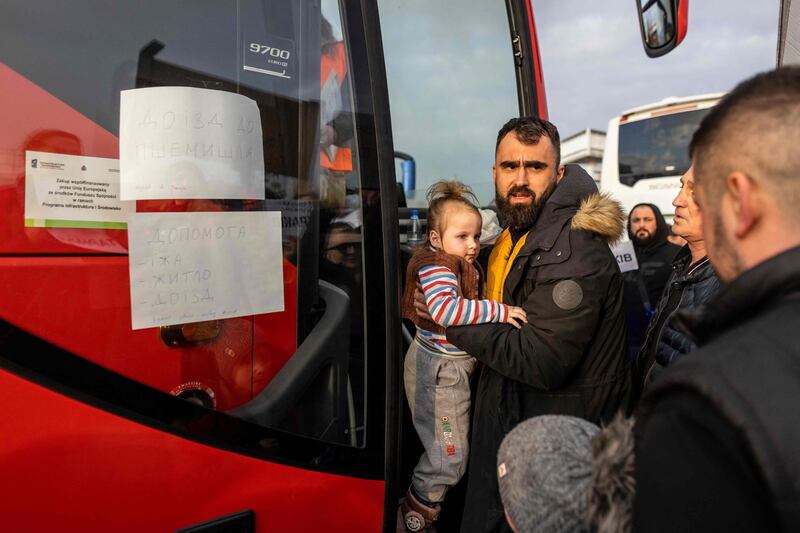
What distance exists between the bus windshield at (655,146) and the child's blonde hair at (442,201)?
311 inches

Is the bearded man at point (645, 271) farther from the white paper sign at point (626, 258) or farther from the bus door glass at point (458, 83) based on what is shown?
the bus door glass at point (458, 83)

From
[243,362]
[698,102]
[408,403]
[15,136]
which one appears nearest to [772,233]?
[243,362]

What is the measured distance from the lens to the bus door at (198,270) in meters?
1.12

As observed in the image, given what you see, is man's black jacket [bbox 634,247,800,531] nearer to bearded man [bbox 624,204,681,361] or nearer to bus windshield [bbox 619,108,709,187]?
bearded man [bbox 624,204,681,361]

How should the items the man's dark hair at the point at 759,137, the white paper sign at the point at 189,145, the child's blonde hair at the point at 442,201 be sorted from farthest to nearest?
the child's blonde hair at the point at 442,201 → the white paper sign at the point at 189,145 → the man's dark hair at the point at 759,137

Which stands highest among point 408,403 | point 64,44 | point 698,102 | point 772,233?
point 698,102

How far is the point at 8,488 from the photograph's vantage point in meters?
1.07

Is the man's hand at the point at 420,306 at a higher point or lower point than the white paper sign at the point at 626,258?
lower

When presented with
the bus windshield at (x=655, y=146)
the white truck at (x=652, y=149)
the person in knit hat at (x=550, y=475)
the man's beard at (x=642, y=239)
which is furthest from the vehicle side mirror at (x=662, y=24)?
the bus windshield at (x=655, y=146)

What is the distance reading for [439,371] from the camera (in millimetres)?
2008

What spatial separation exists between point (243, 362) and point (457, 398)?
0.89 metres

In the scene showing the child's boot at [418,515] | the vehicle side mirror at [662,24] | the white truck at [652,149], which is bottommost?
the child's boot at [418,515]

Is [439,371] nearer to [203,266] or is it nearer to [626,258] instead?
[203,266]

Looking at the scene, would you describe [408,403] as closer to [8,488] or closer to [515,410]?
[515,410]
